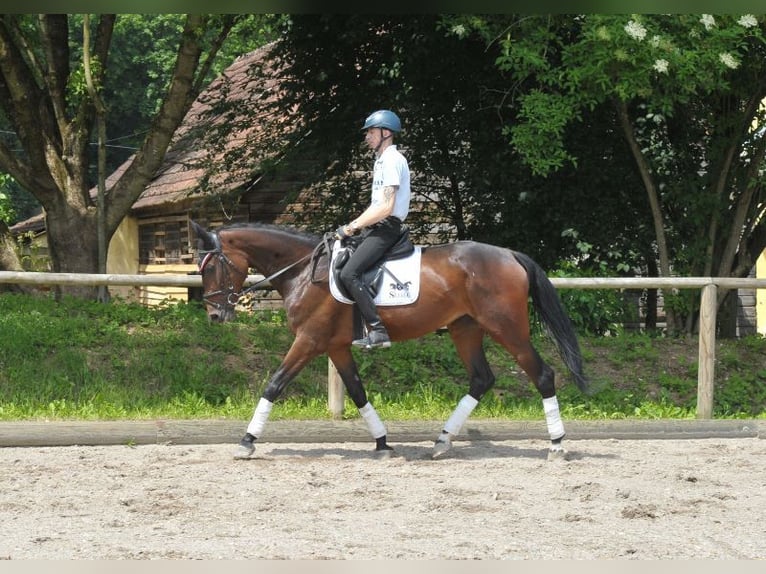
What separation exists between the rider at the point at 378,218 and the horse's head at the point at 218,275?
0.81 m

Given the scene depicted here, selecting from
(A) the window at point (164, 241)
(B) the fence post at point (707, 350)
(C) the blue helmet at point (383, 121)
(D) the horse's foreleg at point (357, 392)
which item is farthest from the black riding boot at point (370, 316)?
(A) the window at point (164, 241)

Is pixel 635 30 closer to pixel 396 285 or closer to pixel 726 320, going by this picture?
pixel 396 285

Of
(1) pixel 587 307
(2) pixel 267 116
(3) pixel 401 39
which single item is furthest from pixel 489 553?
(2) pixel 267 116

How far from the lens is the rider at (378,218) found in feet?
23.2

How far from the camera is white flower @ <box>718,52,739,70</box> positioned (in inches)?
397

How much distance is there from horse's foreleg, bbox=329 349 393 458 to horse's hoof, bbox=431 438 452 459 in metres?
0.34

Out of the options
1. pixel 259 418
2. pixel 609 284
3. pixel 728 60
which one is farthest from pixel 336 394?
pixel 728 60

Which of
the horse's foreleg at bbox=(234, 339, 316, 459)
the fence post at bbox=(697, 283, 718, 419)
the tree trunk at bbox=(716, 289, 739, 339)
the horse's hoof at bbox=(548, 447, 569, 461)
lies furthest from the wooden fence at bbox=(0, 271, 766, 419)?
the tree trunk at bbox=(716, 289, 739, 339)

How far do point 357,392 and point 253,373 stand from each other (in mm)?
3386

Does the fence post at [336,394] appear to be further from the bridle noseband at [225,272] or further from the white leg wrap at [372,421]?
the bridle noseband at [225,272]

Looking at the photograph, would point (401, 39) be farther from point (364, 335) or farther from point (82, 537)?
point (82, 537)

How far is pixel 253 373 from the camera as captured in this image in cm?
1079

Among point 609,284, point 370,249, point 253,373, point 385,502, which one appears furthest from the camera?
point 253,373

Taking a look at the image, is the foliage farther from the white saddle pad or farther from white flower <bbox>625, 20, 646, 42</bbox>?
the white saddle pad
